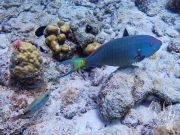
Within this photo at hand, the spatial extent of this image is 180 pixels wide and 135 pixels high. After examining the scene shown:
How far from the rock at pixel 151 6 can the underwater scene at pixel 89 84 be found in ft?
3.06

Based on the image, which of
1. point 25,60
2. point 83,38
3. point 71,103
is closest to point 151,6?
point 83,38

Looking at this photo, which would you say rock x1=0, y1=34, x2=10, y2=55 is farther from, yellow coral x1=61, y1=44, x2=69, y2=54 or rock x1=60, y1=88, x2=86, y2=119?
rock x1=60, y1=88, x2=86, y2=119

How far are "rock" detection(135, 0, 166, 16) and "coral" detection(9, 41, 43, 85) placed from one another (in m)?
3.78

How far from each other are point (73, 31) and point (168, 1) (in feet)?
11.0

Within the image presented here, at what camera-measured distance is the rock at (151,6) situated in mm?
5492

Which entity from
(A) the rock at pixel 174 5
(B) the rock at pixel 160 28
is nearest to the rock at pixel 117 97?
(B) the rock at pixel 160 28

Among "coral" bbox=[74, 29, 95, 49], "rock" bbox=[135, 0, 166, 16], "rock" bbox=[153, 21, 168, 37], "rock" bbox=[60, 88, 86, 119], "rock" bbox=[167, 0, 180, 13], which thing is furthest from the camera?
"rock" bbox=[135, 0, 166, 16]

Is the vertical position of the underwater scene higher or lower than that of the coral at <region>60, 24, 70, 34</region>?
lower

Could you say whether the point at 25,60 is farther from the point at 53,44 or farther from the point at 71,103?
the point at 71,103

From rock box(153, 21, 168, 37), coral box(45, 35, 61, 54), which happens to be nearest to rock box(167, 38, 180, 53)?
rock box(153, 21, 168, 37)

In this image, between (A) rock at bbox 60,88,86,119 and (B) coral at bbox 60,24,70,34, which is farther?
(B) coral at bbox 60,24,70,34

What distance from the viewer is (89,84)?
3.78 metres

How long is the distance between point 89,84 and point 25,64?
134 centimetres

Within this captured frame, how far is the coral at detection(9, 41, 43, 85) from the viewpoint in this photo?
3.08m
